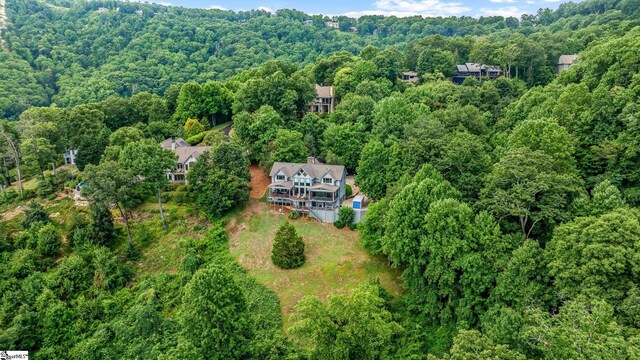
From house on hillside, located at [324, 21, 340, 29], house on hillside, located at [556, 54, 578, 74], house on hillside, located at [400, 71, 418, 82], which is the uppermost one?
house on hillside, located at [324, 21, 340, 29]

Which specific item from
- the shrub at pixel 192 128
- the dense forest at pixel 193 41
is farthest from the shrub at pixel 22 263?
the dense forest at pixel 193 41

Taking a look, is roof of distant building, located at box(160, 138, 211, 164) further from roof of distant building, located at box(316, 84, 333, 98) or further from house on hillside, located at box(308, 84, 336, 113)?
roof of distant building, located at box(316, 84, 333, 98)

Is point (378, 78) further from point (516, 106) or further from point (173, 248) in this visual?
point (173, 248)

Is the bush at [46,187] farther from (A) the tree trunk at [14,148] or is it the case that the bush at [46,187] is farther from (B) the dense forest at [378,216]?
(A) the tree trunk at [14,148]

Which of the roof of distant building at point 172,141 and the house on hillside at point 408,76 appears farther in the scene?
the house on hillside at point 408,76

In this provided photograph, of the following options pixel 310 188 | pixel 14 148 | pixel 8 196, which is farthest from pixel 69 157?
pixel 310 188

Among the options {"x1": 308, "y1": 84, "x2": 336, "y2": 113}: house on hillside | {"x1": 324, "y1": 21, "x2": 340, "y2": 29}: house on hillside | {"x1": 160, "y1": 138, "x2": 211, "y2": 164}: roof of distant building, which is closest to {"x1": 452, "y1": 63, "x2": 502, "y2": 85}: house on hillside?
{"x1": 308, "y1": 84, "x2": 336, "y2": 113}: house on hillside
